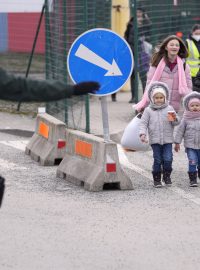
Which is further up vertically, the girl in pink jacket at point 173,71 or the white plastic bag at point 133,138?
the girl in pink jacket at point 173,71

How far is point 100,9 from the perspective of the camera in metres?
18.2

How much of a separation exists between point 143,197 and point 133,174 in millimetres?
1527

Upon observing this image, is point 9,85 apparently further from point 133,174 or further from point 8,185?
point 133,174

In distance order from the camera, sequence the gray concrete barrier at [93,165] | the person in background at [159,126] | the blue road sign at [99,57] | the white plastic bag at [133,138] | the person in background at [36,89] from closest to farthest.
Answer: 1. the person in background at [36,89]
2. the gray concrete barrier at [93,165]
3. the person in background at [159,126]
4. the blue road sign at [99,57]
5. the white plastic bag at [133,138]

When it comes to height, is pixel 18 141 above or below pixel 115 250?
below

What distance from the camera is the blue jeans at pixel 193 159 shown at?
11180mm

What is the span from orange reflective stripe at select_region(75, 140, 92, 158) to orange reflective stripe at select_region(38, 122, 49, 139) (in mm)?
1412

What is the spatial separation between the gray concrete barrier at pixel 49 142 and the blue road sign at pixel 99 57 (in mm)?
1237

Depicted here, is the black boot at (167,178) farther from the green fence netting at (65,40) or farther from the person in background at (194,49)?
the person in background at (194,49)

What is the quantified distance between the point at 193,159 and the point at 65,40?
5779mm

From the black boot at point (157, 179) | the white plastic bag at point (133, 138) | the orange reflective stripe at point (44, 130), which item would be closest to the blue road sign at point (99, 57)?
the white plastic bag at point (133, 138)

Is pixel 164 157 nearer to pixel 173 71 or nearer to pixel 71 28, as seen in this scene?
pixel 173 71

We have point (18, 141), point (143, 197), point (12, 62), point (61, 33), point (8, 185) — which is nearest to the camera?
point (143, 197)

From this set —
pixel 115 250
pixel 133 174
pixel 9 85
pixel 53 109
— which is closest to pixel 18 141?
pixel 53 109
